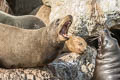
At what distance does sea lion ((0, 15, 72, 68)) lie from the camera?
11.8ft

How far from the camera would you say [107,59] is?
4371 mm

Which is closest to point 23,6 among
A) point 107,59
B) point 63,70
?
point 63,70

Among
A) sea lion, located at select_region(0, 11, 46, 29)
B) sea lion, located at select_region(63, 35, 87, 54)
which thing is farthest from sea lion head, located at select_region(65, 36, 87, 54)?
sea lion, located at select_region(0, 11, 46, 29)

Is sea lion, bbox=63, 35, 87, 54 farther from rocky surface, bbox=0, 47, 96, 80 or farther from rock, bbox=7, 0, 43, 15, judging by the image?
rock, bbox=7, 0, 43, 15

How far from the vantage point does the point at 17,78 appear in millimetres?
3584

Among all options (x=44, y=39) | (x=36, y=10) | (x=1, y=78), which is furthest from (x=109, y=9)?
(x=1, y=78)

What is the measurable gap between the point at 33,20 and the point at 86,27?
1172mm

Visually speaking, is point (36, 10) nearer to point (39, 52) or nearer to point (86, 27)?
point (86, 27)

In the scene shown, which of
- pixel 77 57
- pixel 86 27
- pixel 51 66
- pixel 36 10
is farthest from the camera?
pixel 36 10

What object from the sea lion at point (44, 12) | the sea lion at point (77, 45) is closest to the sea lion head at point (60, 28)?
the sea lion at point (77, 45)

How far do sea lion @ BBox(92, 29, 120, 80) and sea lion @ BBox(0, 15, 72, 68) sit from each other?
3.22 feet

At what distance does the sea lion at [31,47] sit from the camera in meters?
3.59

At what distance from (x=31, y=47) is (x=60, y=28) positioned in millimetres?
437

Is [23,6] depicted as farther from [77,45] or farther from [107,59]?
[107,59]
